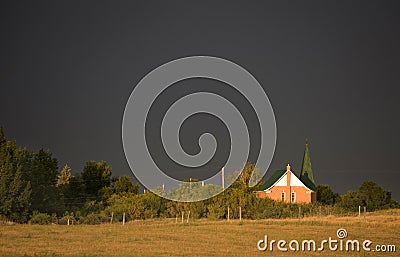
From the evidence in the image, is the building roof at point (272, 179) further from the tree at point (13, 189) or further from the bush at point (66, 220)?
the tree at point (13, 189)

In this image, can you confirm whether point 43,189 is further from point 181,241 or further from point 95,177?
point 181,241

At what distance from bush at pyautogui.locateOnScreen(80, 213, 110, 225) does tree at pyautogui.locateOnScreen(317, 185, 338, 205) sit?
112 ft

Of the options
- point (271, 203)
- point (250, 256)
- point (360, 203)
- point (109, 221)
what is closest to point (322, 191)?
point (360, 203)

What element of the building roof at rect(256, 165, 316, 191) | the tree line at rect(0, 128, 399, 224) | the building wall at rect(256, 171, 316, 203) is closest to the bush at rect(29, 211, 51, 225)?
the tree line at rect(0, 128, 399, 224)

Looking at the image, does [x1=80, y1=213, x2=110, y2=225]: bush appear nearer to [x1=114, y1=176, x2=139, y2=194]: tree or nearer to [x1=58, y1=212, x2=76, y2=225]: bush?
[x1=58, y1=212, x2=76, y2=225]: bush

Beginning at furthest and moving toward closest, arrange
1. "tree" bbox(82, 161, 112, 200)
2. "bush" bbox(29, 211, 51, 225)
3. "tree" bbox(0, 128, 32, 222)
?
"tree" bbox(82, 161, 112, 200)
"bush" bbox(29, 211, 51, 225)
"tree" bbox(0, 128, 32, 222)

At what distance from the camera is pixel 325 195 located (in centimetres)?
7831

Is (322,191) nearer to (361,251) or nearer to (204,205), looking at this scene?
(204,205)

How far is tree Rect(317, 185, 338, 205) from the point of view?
7715 cm

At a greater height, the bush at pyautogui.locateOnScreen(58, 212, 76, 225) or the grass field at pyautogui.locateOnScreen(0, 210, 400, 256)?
the bush at pyautogui.locateOnScreen(58, 212, 76, 225)

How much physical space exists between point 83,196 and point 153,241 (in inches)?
1529

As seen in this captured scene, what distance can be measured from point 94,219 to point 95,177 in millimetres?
21041

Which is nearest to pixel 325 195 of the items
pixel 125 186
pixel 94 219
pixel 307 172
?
pixel 307 172

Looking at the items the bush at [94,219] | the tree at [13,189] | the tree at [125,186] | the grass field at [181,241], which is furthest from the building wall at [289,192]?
the tree at [13,189]
